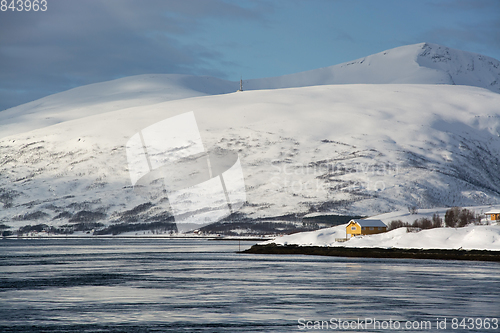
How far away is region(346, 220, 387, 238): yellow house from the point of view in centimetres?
12456

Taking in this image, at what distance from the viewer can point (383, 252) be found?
99.6m

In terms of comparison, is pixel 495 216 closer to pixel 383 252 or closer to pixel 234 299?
pixel 383 252

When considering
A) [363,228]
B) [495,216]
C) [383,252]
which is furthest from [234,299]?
[495,216]

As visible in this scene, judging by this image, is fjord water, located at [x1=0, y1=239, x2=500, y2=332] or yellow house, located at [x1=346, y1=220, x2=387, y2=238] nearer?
fjord water, located at [x1=0, y1=239, x2=500, y2=332]

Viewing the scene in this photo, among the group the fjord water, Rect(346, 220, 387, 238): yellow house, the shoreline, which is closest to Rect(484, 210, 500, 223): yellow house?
Rect(346, 220, 387, 238): yellow house

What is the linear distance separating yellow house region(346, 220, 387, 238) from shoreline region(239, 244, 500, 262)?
13600 millimetres

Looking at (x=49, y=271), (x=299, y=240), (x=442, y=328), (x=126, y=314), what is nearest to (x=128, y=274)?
(x=49, y=271)

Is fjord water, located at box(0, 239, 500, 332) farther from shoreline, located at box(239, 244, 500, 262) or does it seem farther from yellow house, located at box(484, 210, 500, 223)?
yellow house, located at box(484, 210, 500, 223)

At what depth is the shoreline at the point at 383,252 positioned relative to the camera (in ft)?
286

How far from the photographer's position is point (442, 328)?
30.8 metres

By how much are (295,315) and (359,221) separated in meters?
93.8

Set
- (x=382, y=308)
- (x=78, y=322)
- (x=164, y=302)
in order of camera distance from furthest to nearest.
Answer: (x=164, y=302) < (x=382, y=308) < (x=78, y=322)

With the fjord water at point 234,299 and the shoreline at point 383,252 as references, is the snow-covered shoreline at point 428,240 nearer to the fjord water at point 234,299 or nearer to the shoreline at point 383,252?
the shoreline at point 383,252

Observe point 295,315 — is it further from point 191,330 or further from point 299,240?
point 299,240
